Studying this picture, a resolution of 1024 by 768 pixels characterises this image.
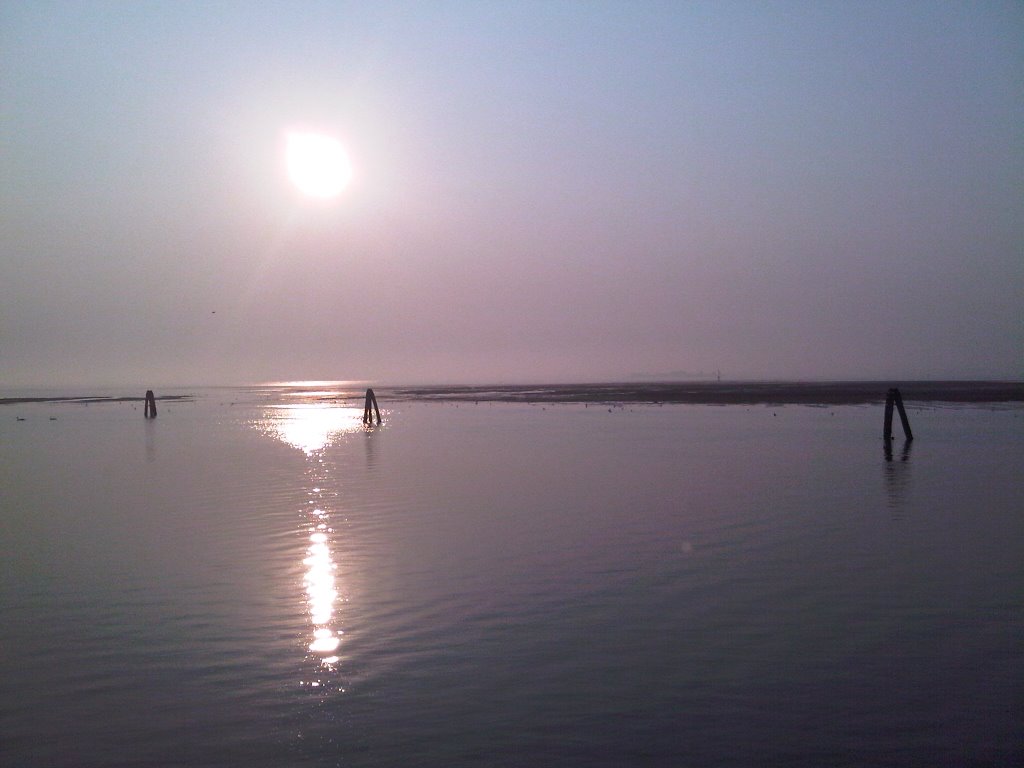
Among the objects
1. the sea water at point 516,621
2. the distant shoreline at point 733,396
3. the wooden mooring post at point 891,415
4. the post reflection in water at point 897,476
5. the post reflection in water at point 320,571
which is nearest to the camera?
the sea water at point 516,621

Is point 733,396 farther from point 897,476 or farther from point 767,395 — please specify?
point 897,476

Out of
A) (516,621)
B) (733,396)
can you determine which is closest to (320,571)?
(516,621)

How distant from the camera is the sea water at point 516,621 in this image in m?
7.28

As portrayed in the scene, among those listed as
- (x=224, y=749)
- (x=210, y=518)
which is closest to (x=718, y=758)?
(x=224, y=749)

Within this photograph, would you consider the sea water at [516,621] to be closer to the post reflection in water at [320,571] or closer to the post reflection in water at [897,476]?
the post reflection in water at [320,571]

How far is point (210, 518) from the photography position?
60.2 feet

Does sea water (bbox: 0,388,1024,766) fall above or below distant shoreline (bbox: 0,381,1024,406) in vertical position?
below

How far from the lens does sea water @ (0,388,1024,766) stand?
287 inches

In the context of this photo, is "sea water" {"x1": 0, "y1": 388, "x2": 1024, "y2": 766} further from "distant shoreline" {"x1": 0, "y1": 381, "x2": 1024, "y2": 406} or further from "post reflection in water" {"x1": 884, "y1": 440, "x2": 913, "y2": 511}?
"distant shoreline" {"x1": 0, "y1": 381, "x2": 1024, "y2": 406}

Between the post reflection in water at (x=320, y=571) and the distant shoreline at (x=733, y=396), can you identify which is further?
the distant shoreline at (x=733, y=396)

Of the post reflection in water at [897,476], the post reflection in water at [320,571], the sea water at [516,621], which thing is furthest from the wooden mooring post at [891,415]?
the post reflection in water at [320,571]

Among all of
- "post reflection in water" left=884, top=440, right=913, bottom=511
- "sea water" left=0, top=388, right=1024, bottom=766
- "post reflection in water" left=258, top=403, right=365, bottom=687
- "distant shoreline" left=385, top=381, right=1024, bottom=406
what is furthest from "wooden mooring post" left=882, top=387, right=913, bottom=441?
"distant shoreline" left=385, top=381, right=1024, bottom=406

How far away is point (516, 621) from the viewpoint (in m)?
10.6

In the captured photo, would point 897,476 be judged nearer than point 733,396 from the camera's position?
Yes
